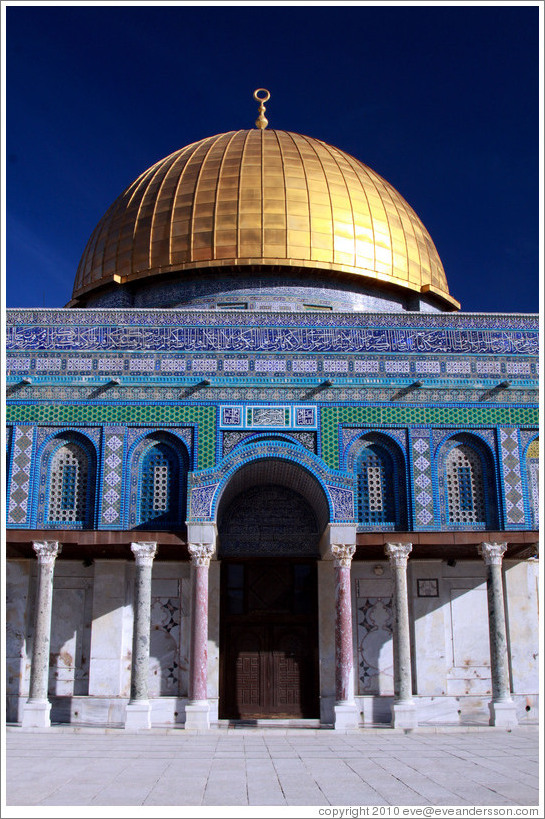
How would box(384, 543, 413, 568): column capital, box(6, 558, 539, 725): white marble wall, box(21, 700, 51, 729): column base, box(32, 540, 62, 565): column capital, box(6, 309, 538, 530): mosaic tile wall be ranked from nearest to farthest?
box(21, 700, 51, 729): column base → box(32, 540, 62, 565): column capital → box(384, 543, 413, 568): column capital → box(6, 558, 539, 725): white marble wall → box(6, 309, 538, 530): mosaic tile wall

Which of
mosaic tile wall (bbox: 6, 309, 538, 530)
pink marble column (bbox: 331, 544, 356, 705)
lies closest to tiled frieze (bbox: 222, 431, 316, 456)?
mosaic tile wall (bbox: 6, 309, 538, 530)

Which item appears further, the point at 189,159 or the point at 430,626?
the point at 189,159

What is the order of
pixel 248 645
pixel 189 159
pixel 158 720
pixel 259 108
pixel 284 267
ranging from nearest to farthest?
pixel 158 720 → pixel 248 645 → pixel 284 267 → pixel 189 159 → pixel 259 108

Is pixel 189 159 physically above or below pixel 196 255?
above

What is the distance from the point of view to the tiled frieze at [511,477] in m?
15.3

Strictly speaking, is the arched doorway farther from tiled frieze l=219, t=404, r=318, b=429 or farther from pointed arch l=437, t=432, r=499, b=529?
pointed arch l=437, t=432, r=499, b=529

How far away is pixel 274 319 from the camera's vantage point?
16.2 meters

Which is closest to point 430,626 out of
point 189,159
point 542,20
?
point 542,20

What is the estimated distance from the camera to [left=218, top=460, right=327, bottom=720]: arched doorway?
15.8m

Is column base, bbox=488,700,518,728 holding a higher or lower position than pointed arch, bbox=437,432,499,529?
lower

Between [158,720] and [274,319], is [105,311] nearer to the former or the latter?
[274,319]

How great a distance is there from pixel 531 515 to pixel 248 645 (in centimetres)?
575

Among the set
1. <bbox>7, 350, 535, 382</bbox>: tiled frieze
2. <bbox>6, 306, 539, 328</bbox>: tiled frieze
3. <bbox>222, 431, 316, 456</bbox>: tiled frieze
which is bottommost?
<bbox>222, 431, 316, 456</bbox>: tiled frieze

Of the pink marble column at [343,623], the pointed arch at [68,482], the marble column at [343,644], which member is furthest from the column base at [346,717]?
the pointed arch at [68,482]
